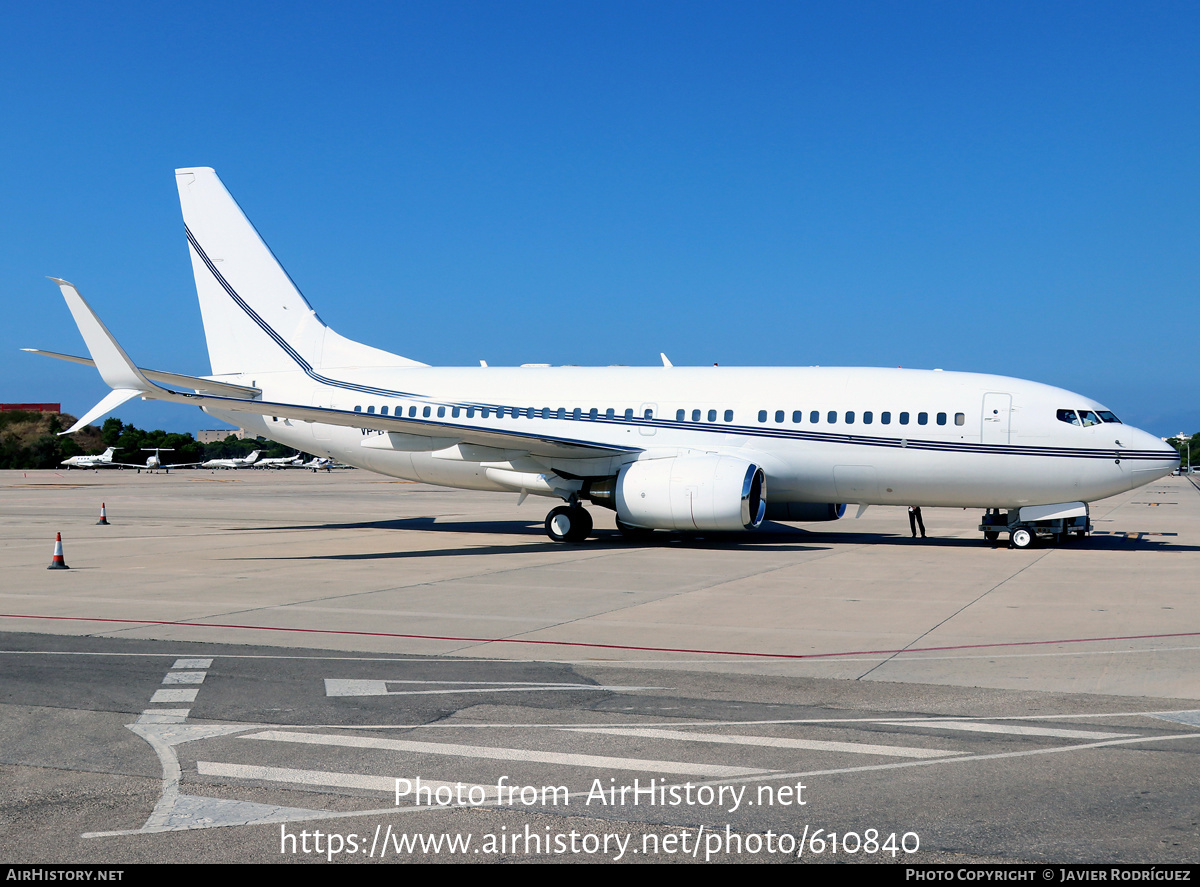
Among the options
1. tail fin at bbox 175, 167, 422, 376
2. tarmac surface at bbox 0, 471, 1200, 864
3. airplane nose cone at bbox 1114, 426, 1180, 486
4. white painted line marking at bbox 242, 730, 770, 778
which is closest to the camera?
tarmac surface at bbox 0, 471, 1200, 864

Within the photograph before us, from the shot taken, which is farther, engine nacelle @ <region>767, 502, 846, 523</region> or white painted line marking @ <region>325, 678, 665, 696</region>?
engine nacelle @ <region>767, 502, 846, 523</region>

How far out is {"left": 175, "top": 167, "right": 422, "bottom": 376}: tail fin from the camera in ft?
88.3

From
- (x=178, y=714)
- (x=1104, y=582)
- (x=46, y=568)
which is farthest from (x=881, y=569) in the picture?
(x=46, y=568)

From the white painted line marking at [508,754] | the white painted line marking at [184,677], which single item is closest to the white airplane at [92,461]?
the white painted line marking at [184,677]

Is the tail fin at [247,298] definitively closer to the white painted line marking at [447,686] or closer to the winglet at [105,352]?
the winglet at [105,352]

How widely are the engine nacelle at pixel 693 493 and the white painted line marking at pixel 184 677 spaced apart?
12.6 meters

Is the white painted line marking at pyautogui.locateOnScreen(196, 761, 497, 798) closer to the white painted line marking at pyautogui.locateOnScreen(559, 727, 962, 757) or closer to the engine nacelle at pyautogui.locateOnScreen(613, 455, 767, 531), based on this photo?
the white painted line marking at pyautogui.locateOnScreen(559, 727, 962, 757)

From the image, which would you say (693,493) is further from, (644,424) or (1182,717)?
(1182,717)

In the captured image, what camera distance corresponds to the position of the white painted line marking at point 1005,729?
7543 mm

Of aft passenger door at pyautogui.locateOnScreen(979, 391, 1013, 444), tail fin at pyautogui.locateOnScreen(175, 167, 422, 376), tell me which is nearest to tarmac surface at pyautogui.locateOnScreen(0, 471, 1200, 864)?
aft passenger door at pyautogui.locateOnScreen(979, 391, 1013, 444)

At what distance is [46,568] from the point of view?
1859 centimetres

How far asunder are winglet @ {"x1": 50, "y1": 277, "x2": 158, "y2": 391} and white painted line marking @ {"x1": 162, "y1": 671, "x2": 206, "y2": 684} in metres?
9.93

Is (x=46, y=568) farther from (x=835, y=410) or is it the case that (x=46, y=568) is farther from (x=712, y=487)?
(x=835, y=410)

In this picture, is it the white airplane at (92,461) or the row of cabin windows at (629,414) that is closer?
the row of cabin windows at (629,414)
